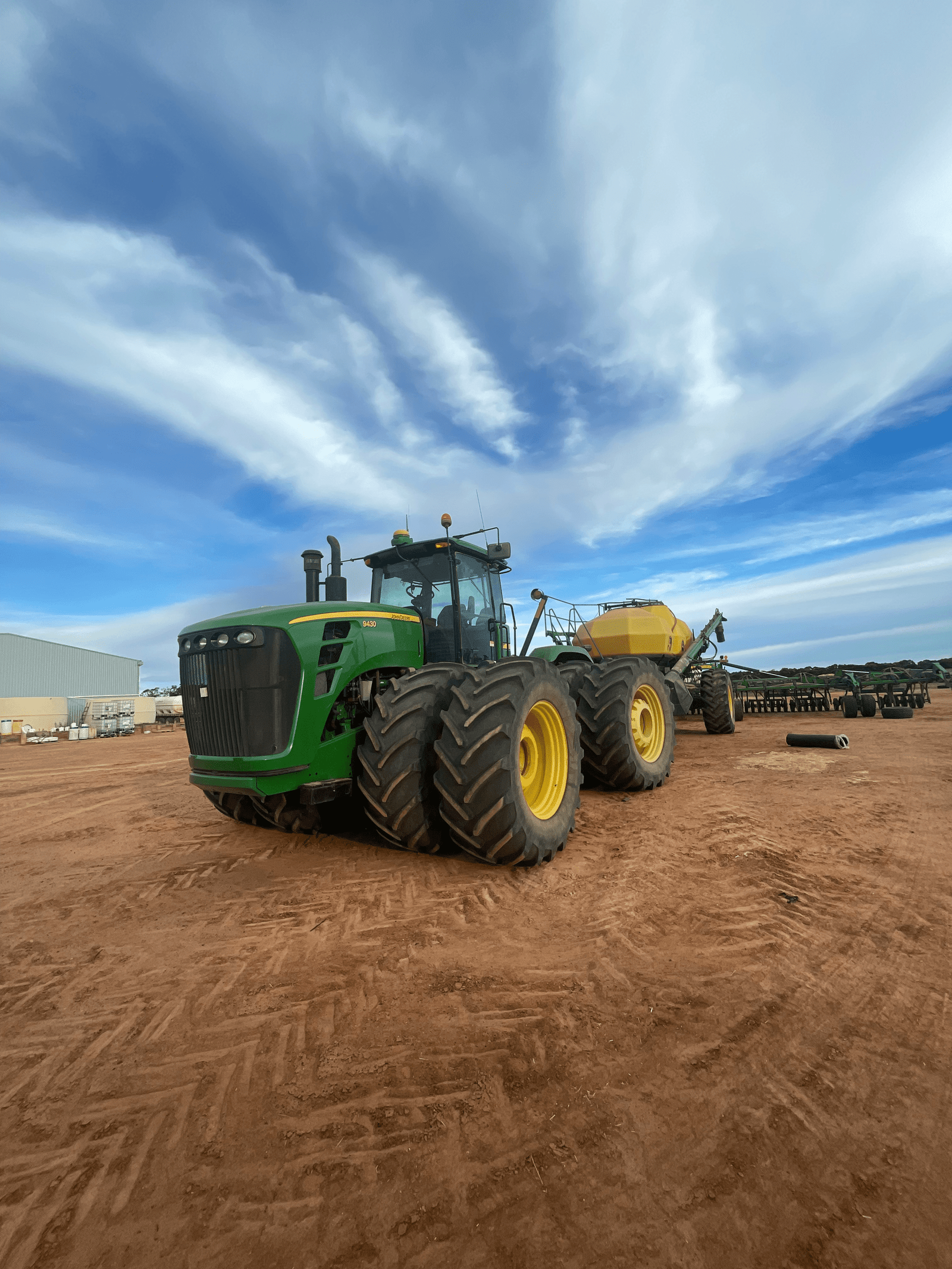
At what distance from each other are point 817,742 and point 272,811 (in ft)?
29.8

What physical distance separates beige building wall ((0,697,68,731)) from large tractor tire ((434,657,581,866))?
121ft

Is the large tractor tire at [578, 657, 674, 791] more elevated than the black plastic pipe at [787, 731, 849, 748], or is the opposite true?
the large tractor tire at [578, 657, 674, 791]

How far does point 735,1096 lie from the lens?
1968 mm

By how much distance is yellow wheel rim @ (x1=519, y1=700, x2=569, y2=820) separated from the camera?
4.97 metres

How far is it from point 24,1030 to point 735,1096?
288 centimetres

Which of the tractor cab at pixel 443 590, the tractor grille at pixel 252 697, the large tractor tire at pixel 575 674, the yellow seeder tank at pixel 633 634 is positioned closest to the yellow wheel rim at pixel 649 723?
the large tractor tire at pixel 575 674

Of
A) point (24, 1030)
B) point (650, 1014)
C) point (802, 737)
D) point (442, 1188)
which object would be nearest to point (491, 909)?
point (650, 1014)

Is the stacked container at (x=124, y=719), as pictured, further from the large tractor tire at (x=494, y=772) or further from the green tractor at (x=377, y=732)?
the large tractor tire at (x=494, y=772)

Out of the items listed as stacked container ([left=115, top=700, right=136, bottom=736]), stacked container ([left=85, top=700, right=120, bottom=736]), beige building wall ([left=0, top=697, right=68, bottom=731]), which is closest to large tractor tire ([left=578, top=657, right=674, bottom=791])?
stacked container ([left=85, top=700, right=120, bottom=736])

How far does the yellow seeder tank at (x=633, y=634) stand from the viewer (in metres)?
11.5

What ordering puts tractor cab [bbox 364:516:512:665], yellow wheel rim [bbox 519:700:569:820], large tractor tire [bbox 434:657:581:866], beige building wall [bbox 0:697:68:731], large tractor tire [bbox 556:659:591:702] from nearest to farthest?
large tractor tire [bbox 434:657:581:866] → yellow wheel rim [bbox 519:700:569:820] → tractor cab [bbox 364:516:512:665] → large tractor tire [bbox 556:659:591:702] → beige building wall [bbox 0:697:68:731]

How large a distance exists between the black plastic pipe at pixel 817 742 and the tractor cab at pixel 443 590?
6714 millimetres

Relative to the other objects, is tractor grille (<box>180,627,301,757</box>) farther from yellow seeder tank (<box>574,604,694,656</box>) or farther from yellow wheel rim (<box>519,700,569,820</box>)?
yellow seeder tank (<box>574,604,694,656</box>)

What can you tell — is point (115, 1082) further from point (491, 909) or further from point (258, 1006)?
point (491, 909)
